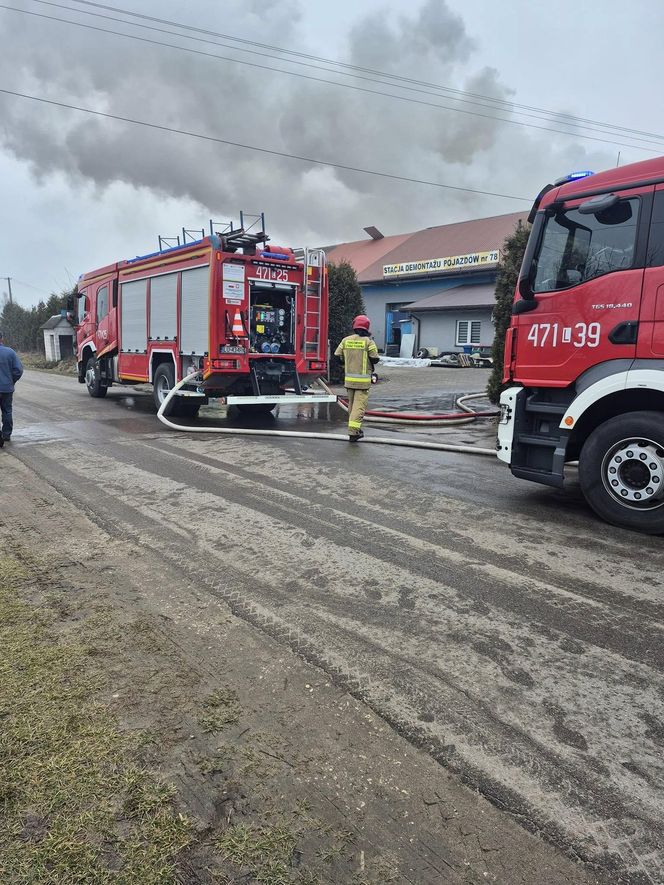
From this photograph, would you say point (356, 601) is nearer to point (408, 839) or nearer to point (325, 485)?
point (408, 839)

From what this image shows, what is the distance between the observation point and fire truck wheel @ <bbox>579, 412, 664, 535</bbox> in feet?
15.3

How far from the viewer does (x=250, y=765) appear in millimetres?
2111

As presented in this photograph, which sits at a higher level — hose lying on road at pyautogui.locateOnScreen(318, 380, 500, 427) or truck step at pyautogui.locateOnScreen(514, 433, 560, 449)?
truck step at pyautogui.locateOnScreen(514, 433, 560, 449)

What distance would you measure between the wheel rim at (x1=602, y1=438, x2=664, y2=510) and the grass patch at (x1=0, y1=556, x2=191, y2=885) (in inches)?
163

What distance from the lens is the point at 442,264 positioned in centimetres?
3005

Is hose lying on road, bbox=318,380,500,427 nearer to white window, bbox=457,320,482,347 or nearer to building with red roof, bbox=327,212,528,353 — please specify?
building with red roof, bbox=327,212,528,353

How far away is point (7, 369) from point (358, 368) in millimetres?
5055

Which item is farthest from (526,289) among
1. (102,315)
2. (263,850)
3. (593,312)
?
(102,315)

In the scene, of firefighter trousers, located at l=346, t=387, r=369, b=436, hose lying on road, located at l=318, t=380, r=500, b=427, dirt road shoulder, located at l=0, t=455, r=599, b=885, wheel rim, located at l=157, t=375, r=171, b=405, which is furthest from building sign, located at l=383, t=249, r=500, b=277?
dirt road shoulder, located at l=0, t=455, r=599, b=885

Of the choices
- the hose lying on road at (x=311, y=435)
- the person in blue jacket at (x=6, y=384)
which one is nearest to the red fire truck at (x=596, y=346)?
the hose lying on road at (x=311, y=435)

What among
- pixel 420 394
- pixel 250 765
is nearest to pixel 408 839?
pixel 250 765

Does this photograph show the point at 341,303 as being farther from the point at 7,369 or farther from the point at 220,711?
the point at 220,711

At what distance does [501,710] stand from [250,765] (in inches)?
41.2

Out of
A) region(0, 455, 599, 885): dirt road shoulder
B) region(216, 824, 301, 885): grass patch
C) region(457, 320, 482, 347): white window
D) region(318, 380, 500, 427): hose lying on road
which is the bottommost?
region(216, 824, 301, 885): grass patch
